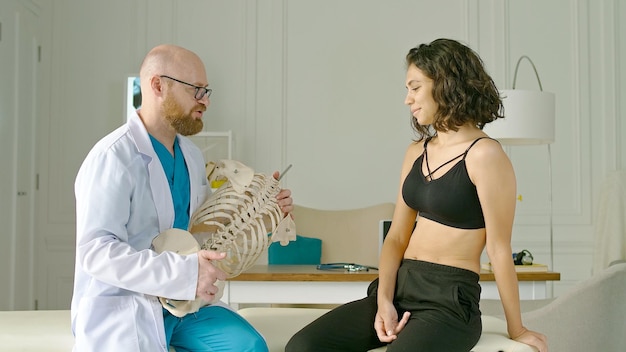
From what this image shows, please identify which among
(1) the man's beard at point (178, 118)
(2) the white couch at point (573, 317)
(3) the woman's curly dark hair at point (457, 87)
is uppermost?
(3) the woman's curly dark hair at point (457, 87)

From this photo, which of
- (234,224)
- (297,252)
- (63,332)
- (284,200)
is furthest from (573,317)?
(297,252)

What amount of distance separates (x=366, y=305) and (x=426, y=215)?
318 mm

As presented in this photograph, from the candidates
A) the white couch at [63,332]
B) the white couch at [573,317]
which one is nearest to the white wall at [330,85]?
the white couch at [573,317]

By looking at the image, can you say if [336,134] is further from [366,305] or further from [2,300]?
[366,305]

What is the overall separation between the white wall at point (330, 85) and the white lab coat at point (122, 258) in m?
3.49

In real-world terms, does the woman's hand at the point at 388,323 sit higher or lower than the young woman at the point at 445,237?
lower

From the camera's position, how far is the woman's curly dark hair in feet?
7.21

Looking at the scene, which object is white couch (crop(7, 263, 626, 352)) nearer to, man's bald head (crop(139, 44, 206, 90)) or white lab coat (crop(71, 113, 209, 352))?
white lab coat (crop(71, 113, 209, 352))

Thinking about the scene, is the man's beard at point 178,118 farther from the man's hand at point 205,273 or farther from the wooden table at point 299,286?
the wooden table at point 299,286

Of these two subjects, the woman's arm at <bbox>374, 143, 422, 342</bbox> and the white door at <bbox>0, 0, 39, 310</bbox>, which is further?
the white door at <bbox>0, 0, 39, 310</bbox>

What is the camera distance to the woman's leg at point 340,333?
207 centimetres

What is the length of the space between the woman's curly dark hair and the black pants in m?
0.44

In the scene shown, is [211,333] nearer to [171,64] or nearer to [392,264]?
[392,264]

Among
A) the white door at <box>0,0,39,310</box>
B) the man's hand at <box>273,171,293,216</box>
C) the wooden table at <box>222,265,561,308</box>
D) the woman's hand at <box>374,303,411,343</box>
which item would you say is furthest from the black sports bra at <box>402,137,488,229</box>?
the white door at <box>0,0,39,310</box>
